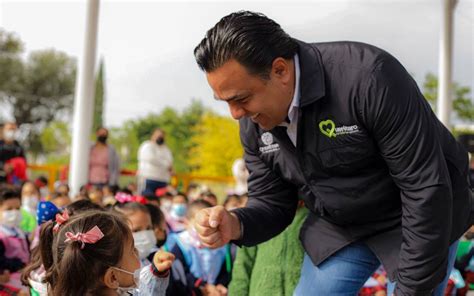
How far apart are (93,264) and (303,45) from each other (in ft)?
3.66

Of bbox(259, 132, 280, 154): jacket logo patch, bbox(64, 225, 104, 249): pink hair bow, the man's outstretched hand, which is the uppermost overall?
bbox(259, 132, 280, 154): jacket logo patch

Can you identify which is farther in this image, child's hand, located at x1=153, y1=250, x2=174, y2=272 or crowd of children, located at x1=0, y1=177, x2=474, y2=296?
child's hand, located at x1=153, y1=250, x2=174, y2=272

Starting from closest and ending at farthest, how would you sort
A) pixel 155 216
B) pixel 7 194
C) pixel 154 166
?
pixel 155 216, pixel 7 194, pixel 154 166

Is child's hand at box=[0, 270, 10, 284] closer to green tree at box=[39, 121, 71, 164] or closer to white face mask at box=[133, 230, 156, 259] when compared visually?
white face mask at box=[133, 230, 156, 259]

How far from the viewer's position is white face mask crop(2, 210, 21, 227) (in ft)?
17.3

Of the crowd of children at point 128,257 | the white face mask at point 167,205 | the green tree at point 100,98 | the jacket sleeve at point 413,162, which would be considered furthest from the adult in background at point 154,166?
the green tree at point 100,98

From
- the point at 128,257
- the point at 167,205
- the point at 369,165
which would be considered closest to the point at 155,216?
the point at 128,257

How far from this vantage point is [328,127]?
7.56 feet

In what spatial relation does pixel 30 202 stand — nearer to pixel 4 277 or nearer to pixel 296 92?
pixel 4 277

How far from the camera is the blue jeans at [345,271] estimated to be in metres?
2.60

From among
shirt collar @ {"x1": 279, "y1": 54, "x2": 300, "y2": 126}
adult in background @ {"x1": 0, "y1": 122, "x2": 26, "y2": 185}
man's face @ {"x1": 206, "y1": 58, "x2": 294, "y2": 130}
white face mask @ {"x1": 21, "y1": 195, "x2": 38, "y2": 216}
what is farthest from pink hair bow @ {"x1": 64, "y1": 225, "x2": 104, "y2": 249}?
adult in background @ {"x1": 0, "y1": 122, "x2": 26, "y2": 185}

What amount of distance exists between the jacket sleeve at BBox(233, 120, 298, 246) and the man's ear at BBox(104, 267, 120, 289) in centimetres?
49

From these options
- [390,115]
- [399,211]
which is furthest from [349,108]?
[399,211]

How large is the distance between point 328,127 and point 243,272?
2.11 metres
